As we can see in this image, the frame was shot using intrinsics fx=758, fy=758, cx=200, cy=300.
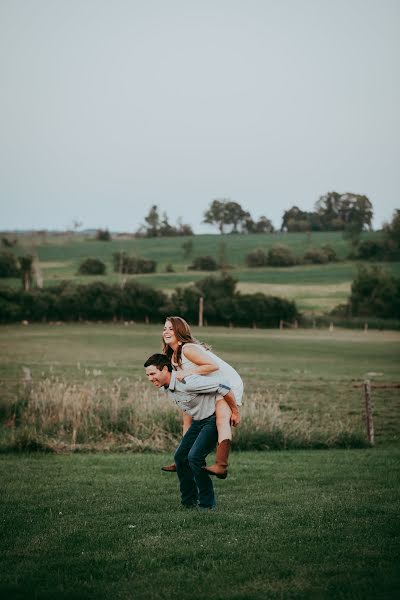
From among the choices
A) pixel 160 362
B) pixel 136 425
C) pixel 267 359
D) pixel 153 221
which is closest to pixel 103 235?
pixel 153 221

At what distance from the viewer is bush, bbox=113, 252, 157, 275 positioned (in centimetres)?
8838

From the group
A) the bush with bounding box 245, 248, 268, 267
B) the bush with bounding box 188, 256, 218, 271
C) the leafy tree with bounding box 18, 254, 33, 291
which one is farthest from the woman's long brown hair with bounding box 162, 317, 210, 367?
the bush with bounding box 245, 248, 268, 267

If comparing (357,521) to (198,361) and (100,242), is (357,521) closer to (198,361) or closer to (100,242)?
(198,361)

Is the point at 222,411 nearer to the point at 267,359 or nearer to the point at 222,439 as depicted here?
the point at 222,439

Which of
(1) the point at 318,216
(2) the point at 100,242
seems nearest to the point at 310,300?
(1) the point at 318,216

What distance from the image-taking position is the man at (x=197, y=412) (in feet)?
26.8

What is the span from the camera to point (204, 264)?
93.5 metres

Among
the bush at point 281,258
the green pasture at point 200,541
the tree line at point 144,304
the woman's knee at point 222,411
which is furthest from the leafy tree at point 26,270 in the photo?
the woman's knee at point 222,411

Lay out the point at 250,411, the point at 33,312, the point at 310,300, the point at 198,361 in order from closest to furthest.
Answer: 1. the point at 198,361
2. the point at 250,411
3. the point at 33,312
4. the point at 310,300

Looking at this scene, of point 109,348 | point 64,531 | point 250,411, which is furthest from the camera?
point 109,348

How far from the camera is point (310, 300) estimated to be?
8162 centimetres

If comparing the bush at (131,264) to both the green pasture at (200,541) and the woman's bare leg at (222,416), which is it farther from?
the woman's bare leg at (222,416)

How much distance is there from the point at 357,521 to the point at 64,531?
2.95 m

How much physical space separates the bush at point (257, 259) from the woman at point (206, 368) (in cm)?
8311
